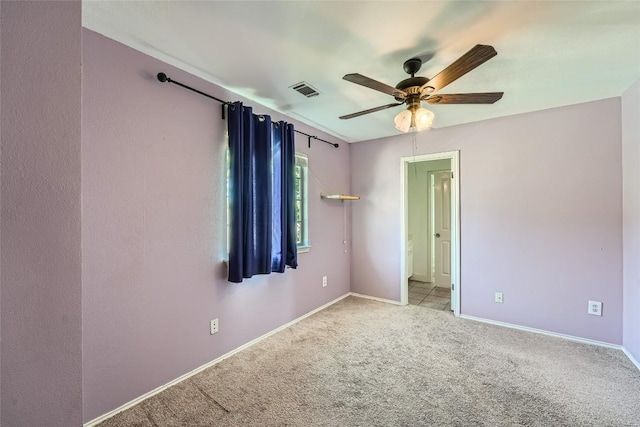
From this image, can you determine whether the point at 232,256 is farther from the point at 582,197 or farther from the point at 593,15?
the point at 582,197

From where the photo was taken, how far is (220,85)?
2436mm

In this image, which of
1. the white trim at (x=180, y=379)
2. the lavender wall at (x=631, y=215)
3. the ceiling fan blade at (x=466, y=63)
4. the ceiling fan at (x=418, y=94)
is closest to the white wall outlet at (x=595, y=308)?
the lavender wall at (x=631, y=215)

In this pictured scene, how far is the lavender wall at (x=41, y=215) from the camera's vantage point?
2.23ft

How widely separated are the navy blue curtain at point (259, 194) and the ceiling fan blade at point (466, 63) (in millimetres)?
1551

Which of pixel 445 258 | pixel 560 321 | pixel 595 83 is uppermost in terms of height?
pixel 595 83

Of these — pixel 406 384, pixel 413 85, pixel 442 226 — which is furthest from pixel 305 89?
pixel 442 226

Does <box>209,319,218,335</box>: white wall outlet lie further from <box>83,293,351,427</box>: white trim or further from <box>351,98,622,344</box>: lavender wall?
<box>351,98,622,344</box>: lavender wall

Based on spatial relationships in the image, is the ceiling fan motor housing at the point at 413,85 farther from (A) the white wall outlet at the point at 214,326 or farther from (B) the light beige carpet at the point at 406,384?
(A) the white wall outlet at the point at 214,326

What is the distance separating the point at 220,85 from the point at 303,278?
7.57ft

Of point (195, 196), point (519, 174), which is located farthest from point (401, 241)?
point (195, 196)

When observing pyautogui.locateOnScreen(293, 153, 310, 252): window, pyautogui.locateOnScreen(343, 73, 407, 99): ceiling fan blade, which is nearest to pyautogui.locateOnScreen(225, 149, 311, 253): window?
pyautogui.locateOnScreen(293, 153, 310, 252): window

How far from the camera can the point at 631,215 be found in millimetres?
2498

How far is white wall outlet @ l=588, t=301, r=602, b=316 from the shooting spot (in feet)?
9.03

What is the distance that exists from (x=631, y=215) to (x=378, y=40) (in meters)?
2.80
